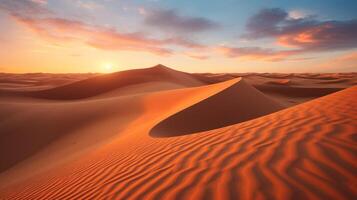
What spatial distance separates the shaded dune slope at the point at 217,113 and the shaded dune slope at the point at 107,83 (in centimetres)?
1906

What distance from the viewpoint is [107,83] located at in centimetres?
2942

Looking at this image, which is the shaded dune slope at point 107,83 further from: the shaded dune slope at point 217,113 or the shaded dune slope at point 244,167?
the shaded dune slope at point 244,167

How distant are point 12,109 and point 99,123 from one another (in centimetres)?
716

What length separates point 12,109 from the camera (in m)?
13.5

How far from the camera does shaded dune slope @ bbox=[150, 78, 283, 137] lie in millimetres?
7331

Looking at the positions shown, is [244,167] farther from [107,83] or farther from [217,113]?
[107,83]

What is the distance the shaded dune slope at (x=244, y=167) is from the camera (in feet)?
6.72

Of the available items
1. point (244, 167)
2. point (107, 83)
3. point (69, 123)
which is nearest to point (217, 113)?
point (244, 167)

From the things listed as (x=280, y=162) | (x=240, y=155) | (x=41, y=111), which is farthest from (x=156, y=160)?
(x=41, y=111)

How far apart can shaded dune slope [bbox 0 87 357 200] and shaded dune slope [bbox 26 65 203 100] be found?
24.6 metres

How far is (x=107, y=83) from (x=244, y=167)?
2908 centimetres

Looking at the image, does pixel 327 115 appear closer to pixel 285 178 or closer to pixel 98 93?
pixel 285 178

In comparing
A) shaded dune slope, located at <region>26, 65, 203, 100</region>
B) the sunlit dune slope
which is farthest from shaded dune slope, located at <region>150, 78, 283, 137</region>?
shaded dune slope, located at <region>26, 65, 203, 100</region>

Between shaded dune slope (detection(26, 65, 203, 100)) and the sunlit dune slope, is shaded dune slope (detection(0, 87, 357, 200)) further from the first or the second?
shaded dune slope (detection(26, 65, 203, 100))
